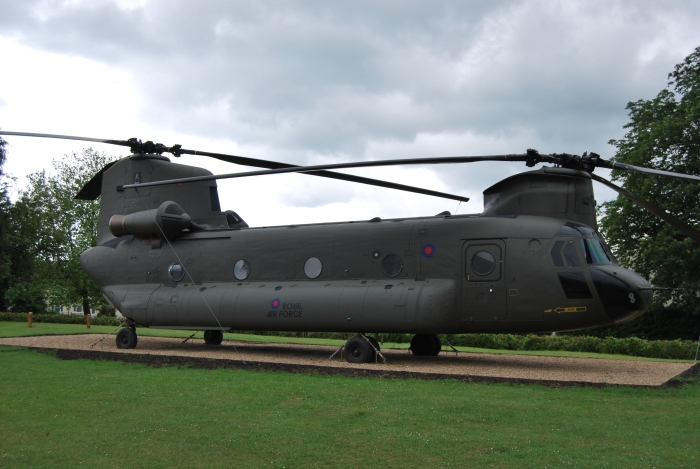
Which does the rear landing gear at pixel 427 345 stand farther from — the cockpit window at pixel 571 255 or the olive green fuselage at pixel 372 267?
the cockpit window at pixel 571 255

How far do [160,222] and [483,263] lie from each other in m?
10.7

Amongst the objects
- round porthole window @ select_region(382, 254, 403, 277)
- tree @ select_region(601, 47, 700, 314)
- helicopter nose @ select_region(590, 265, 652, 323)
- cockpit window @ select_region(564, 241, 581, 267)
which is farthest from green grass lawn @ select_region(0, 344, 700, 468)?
tree @ select_region(601, 47, 700, 314)

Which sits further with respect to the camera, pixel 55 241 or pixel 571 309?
pixel 55 241

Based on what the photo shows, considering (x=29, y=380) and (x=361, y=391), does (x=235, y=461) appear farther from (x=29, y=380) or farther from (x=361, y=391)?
(x=29, y=380)

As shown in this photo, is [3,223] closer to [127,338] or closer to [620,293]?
[127,338]

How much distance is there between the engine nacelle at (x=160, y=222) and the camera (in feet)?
68.5

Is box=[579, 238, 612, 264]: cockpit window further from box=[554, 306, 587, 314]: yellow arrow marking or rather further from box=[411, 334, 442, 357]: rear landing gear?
box=[411, 334, 442, 357]: rear landing gear

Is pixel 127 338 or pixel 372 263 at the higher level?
pixel 372 263

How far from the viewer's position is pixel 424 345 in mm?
19641

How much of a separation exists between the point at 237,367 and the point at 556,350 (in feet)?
49.8

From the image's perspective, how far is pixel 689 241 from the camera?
3441cm

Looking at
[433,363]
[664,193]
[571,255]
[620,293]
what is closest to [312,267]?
[433,363]

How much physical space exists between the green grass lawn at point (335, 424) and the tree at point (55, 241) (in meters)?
41.3

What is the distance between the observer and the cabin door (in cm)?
1603
